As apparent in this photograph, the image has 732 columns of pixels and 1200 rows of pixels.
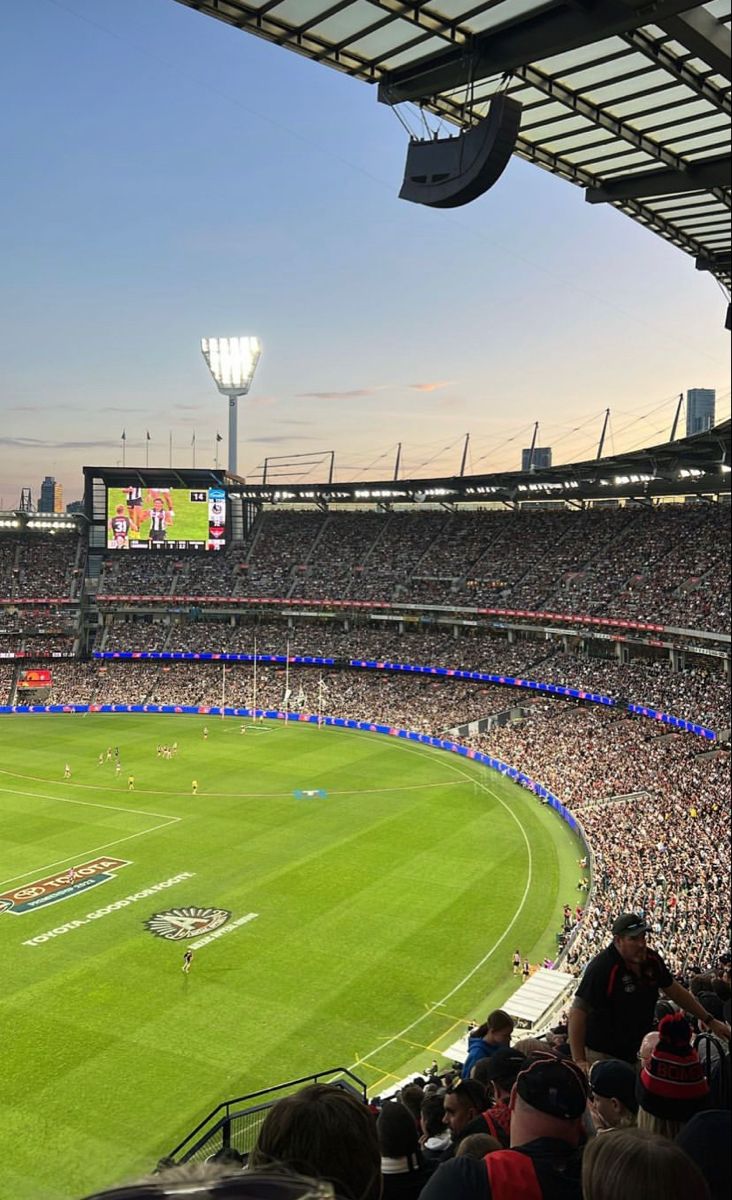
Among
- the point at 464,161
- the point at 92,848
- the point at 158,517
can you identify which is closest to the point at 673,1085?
the point at 464,161

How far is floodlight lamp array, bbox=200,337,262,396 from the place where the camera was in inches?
4099

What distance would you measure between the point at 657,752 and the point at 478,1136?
48.2 meters

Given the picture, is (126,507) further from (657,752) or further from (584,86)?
(584,86)

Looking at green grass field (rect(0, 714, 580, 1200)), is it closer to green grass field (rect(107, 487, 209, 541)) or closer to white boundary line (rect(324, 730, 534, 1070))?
white boundary line (rect(324, 730, 534, 1070))

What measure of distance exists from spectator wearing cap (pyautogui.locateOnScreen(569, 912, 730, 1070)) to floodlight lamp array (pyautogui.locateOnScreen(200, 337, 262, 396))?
102 meters

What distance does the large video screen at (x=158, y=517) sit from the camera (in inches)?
3686

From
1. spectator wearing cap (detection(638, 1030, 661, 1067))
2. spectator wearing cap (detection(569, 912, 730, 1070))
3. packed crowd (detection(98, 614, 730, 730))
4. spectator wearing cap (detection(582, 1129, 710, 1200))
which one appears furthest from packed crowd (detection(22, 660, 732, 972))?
spectator wearing cap (detection(582, 1129, 710, 1200))

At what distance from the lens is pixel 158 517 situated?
94.1 meters

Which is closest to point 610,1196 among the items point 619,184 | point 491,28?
point 491,28

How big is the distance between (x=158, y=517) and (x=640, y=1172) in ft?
310

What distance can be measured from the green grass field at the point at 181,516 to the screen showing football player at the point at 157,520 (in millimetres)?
368

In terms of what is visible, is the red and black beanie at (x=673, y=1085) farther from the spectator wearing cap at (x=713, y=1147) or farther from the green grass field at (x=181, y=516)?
the green grass field at (x=181, y=516)

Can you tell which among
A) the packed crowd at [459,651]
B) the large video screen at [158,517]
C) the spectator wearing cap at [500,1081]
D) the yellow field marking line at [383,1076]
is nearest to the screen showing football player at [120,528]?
the large video screen at [158,517]

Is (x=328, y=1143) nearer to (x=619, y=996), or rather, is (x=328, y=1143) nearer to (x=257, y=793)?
(x=619, y=996)
